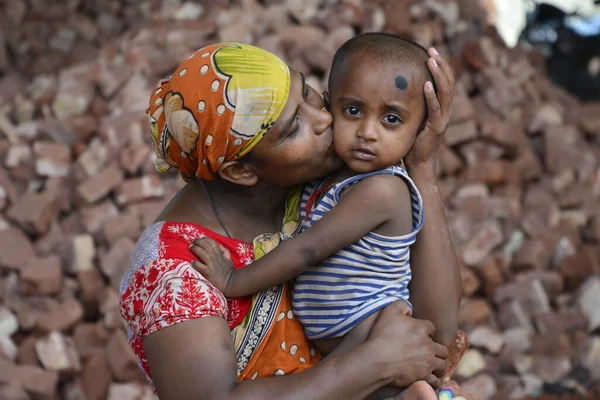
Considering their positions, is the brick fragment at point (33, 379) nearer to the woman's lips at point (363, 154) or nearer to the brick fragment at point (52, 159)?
the brick fragment at point (52, 159)

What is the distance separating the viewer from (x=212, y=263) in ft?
6.49

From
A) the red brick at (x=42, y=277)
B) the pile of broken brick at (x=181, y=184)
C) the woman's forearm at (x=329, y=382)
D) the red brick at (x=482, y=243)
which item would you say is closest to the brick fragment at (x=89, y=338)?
the pile of broken brick at (x=181, y=184)

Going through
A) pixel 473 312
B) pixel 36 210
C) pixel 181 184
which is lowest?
pixel 473 312

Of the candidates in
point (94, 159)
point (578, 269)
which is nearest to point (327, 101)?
point (94, 159)

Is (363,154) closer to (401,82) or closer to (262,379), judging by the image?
(401,82)

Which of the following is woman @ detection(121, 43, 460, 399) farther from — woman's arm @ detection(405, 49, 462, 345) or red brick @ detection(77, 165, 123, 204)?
red brick @ detection(77, 165, 123, 204)

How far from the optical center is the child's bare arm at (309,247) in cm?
199

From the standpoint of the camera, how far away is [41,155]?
479 cm

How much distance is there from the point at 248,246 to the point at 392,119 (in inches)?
19.1

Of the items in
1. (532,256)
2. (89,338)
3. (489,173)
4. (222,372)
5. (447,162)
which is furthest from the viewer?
(489,173)

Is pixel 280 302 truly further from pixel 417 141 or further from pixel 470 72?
pixel 470 72

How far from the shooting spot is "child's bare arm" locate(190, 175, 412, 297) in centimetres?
199

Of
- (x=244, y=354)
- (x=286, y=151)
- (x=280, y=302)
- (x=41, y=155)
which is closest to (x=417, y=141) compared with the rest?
(x=286, y=151)

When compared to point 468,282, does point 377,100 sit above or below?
above
